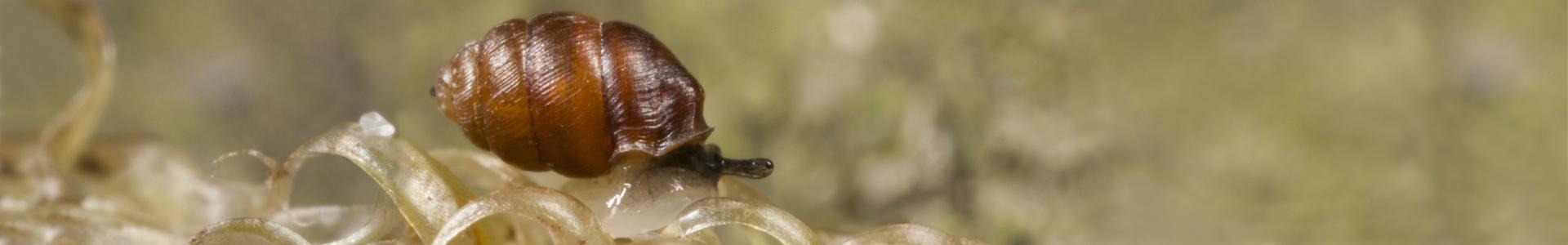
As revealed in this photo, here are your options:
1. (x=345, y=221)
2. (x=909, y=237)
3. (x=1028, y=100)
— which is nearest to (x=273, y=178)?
(x=345, y=221)

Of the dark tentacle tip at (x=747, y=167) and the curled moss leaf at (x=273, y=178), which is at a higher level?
the dark tentacle tip at (x=747, y=167)

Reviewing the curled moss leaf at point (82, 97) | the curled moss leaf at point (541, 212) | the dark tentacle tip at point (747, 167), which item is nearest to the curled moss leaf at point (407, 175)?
the curled moss leaf at point (541, 212)

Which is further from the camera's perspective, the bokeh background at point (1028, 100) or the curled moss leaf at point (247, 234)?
the bokeh background at point (1028, 100)

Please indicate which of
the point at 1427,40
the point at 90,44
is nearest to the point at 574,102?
the point at 90,44

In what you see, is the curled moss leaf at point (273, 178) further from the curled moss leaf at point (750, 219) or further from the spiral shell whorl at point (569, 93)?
the curled moss leaf at point (750, 219)

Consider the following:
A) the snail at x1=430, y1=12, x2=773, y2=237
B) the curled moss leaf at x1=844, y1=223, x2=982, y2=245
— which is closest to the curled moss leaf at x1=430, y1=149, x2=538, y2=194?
the snail at x1=430, y1=12, x2=773, y2=237

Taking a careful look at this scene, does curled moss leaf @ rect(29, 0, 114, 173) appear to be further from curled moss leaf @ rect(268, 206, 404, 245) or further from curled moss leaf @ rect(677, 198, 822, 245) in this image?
curled moss leaf @ rect(677, 198, 822, 245)

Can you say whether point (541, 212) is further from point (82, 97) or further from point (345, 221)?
point (82, 97)
